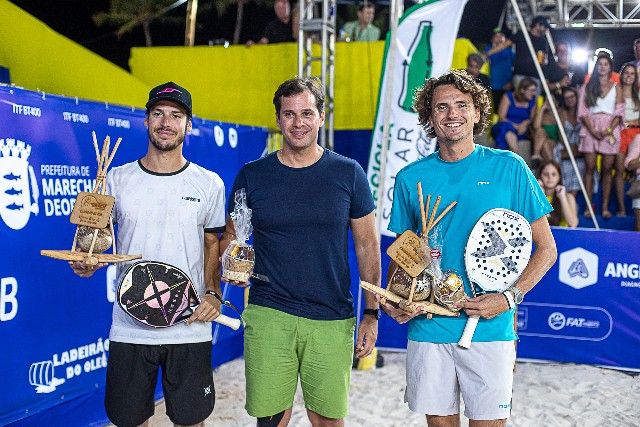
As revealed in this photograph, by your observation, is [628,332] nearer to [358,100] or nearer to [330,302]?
[330,302]

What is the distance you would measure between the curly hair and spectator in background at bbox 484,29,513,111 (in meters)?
5.98

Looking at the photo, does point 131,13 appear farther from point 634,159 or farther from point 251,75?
point 634,159

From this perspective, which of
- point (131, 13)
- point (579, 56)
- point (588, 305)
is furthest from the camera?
point (131, 13)

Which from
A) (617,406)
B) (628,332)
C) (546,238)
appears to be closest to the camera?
(546,238)

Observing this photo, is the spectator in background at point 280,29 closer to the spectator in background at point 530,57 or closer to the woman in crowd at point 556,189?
the spectator in background at point 530,57

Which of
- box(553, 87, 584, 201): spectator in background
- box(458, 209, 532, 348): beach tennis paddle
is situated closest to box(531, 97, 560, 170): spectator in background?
box(553, 87, 584, 201): spectator in background

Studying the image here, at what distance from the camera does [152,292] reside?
2691mm

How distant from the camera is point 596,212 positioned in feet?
A: 25.0

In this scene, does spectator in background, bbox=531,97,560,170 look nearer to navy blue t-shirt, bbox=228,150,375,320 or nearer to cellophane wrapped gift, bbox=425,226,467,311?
navy blue t-shirt, bbox=228,150,375,320

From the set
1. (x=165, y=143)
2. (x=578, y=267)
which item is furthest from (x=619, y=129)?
(x=165, y=143)

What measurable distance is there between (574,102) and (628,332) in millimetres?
3124

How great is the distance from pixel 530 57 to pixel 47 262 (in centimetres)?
632

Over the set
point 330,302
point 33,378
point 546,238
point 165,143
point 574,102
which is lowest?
point 33,378

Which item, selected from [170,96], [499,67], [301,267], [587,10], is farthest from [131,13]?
[301,267]
